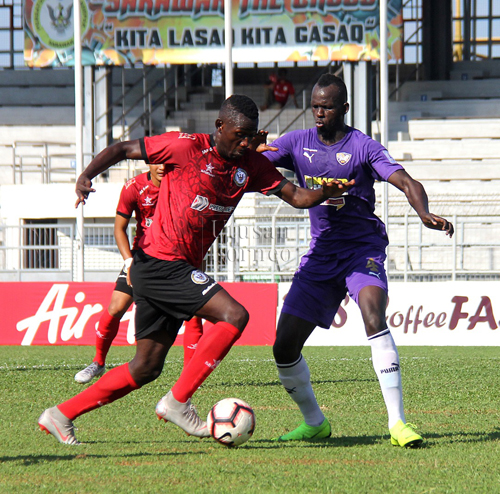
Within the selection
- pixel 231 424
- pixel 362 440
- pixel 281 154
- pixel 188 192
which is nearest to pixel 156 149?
pixel 188 192

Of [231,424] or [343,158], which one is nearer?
[231,424]

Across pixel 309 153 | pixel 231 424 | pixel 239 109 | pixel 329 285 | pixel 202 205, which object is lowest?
pixel 231 424

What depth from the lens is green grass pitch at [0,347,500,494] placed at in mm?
4180

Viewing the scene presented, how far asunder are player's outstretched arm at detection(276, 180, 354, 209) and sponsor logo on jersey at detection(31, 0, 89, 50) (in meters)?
21.2

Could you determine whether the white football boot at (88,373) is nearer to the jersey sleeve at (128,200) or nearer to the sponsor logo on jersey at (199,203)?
the jersey sleeve at (128,200)

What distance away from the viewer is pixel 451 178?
77.3 ft

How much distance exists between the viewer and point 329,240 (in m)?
5.66

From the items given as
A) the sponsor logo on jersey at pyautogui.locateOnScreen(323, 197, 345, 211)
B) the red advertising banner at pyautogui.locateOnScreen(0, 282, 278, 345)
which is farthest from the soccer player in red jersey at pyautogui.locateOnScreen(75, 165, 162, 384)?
the red advertising banner at pyautogui.locateOnScreen(0, 282, 278, 345)

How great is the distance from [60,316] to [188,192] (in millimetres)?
9905

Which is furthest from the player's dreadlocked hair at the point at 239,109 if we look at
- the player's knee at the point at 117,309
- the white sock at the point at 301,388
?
the player's knee at the point at 117,309

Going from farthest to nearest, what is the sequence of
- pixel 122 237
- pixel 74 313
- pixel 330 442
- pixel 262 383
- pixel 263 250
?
pixel 263 250 < pixel 74 313 < pixel 262 383 < pixel 122 237 < pixel 330 442

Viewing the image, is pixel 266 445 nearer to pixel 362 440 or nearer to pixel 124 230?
pixel 362 440

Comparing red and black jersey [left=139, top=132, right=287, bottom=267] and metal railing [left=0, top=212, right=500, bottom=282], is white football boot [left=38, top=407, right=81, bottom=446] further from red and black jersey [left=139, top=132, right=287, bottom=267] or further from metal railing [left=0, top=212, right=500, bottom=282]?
metal railing [left=0, top=212, right=500, bottom=282]

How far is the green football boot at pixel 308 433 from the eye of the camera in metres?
5.51
